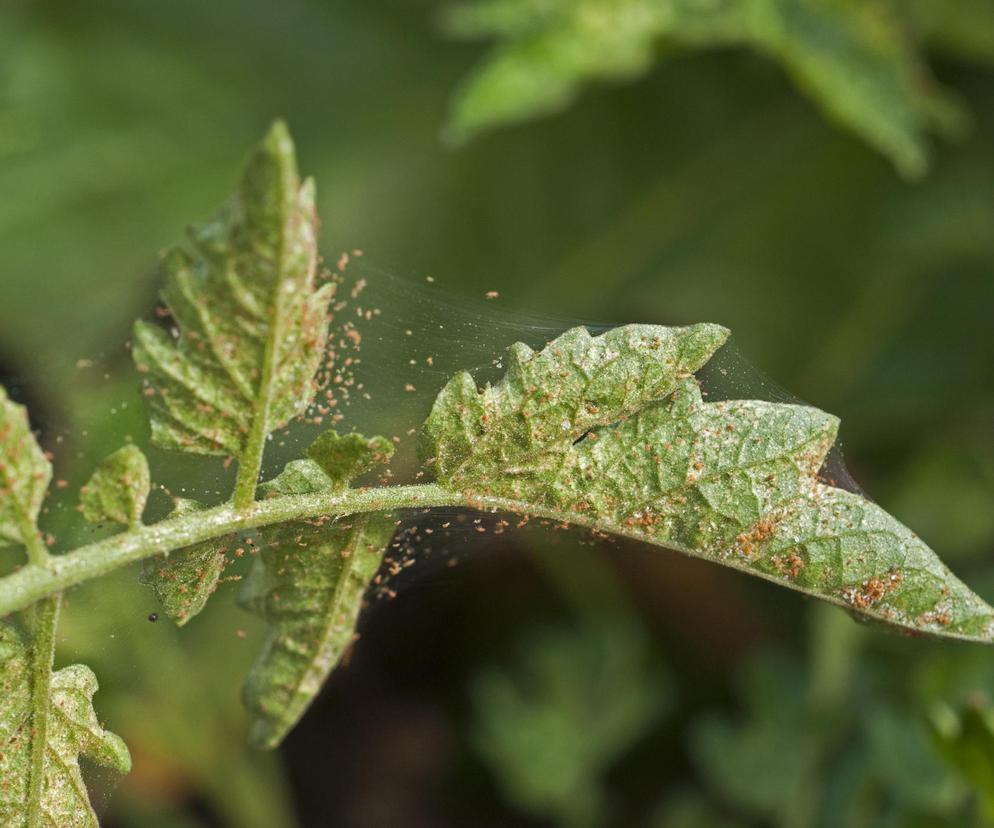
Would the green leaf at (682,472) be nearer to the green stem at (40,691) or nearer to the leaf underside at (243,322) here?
the leaf underside at (243,322)

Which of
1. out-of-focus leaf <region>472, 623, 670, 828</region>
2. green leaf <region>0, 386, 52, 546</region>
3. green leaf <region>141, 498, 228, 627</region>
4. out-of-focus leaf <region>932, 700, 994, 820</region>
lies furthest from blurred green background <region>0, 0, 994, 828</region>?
green leaf <region>0, 386, 52, 546</region>

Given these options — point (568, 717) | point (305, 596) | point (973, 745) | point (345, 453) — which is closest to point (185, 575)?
point (305, 596)

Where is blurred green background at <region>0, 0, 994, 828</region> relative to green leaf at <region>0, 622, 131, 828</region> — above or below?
below

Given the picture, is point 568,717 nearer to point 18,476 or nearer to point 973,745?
point 973,745

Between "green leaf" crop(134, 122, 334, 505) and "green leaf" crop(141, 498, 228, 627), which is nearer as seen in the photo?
"green leaf" crop(134, 122, 334, 505)

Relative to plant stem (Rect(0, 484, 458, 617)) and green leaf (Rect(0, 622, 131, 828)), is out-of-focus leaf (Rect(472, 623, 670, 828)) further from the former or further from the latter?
plant stem (Rect(0, 484, 458, 617))

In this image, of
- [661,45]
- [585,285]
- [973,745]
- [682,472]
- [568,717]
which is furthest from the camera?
[585,285]

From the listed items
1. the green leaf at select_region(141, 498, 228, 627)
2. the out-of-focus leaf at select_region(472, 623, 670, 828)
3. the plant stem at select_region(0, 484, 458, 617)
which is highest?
the plant stem at select_region(0, 484, 458, 617)
